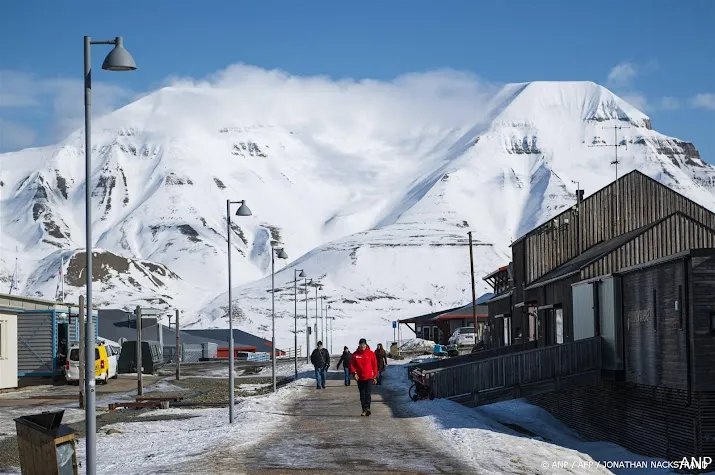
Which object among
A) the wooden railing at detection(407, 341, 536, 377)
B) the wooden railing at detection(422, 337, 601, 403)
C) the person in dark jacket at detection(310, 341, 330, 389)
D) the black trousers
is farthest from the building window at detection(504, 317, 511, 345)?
the black trousers

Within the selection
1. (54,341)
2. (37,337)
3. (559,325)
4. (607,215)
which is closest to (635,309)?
(559,325)

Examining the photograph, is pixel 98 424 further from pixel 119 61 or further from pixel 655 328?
pixel 655 328

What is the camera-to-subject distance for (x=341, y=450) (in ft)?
78.2

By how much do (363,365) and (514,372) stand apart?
745cm

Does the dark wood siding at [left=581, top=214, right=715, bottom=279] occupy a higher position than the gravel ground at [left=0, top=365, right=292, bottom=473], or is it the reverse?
the dark wood siding at [left=581, top=214, right=715, bottom=279]

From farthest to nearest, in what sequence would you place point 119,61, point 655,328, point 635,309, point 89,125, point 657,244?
point 657,244 → point 635,309 → point 655,328 → point 89,125 → point 119,61

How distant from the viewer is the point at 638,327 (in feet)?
115

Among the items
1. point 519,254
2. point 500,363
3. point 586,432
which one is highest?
point 519,254

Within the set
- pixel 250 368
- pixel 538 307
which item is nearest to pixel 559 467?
pixel 538 307

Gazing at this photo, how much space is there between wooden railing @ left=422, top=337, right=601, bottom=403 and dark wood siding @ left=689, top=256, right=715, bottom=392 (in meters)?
7.96

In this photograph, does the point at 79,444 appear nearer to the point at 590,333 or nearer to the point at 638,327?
the point at 638,327

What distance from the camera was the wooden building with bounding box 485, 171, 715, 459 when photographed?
30328 mm

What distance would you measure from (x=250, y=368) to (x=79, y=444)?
58.7 m

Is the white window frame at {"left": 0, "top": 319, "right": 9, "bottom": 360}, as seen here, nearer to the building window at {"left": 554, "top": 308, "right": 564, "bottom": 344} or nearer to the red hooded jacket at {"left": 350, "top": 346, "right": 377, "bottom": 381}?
the red hooded jacket at {"left": 350, "top": 346, "right": 377, "bottom": 381}
